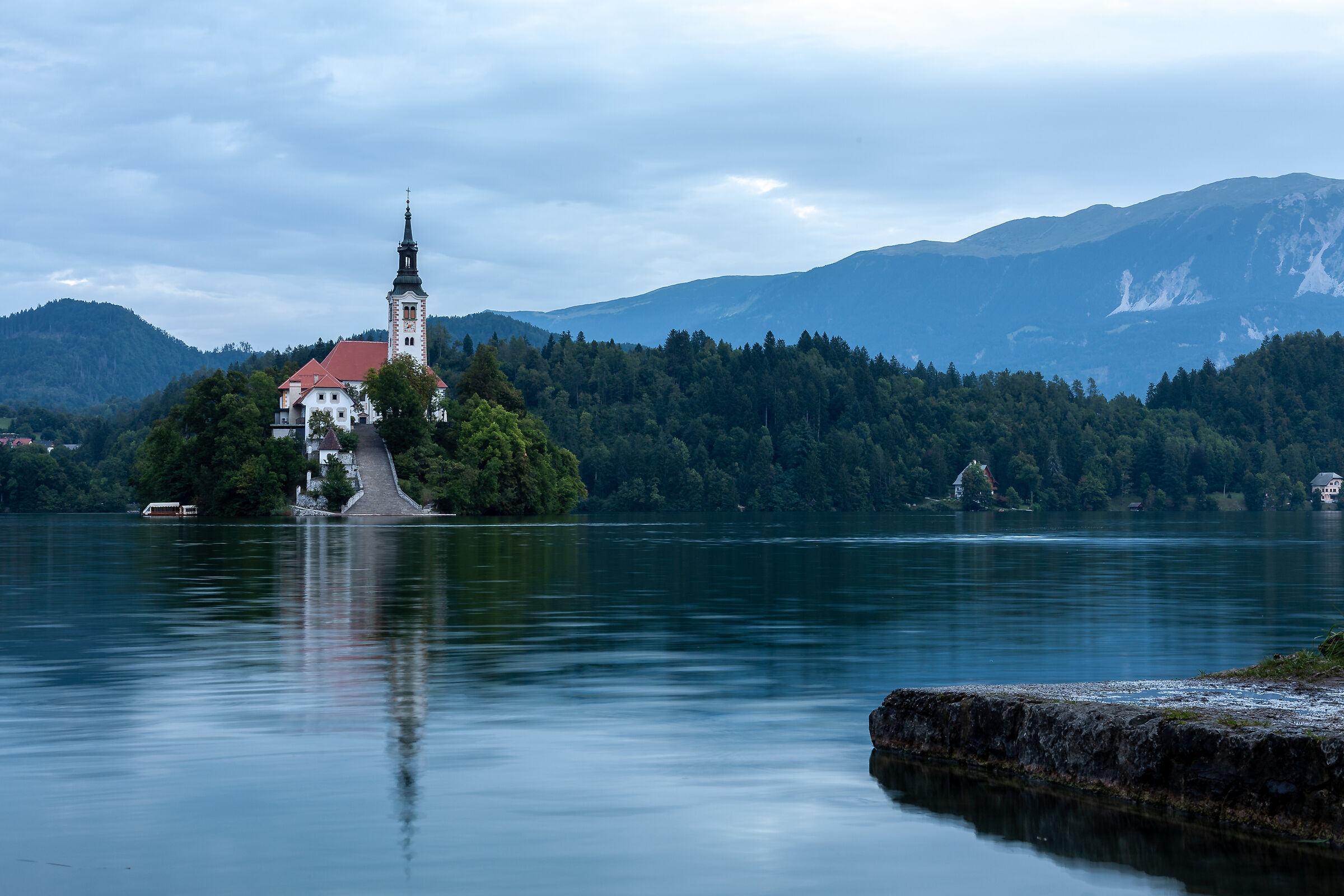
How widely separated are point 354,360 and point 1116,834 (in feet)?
617

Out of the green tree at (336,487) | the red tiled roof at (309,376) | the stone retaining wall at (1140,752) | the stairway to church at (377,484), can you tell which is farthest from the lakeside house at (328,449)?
the stone retaining wall at (1140,752)

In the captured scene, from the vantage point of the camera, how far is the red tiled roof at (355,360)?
188 metres

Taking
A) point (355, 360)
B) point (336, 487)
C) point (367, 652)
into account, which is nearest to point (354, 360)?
point (355, 360)

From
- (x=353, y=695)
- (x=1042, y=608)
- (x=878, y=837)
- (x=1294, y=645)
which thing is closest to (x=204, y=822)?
(x=878, y=837)

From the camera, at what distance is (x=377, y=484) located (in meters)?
157

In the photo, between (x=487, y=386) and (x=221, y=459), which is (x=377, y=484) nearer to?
(x=221, y=459)

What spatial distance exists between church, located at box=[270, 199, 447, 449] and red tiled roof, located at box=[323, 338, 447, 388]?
8 cm

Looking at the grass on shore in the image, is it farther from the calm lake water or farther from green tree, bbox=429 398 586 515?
green tree, bbox=429 398 586 515

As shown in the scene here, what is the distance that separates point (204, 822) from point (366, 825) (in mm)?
1261

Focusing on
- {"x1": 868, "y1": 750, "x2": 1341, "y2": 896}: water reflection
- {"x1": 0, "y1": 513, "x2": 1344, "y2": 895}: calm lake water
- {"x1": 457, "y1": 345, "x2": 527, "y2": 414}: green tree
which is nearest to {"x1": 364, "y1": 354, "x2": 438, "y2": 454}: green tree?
{"x1": 457, "y1": 345, "x2": 527, "y2": 414}: green tree

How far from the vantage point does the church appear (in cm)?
17538

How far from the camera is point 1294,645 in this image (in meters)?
23.6

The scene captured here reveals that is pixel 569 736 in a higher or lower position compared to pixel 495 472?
lower

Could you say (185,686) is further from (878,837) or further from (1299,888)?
(1299,888)
